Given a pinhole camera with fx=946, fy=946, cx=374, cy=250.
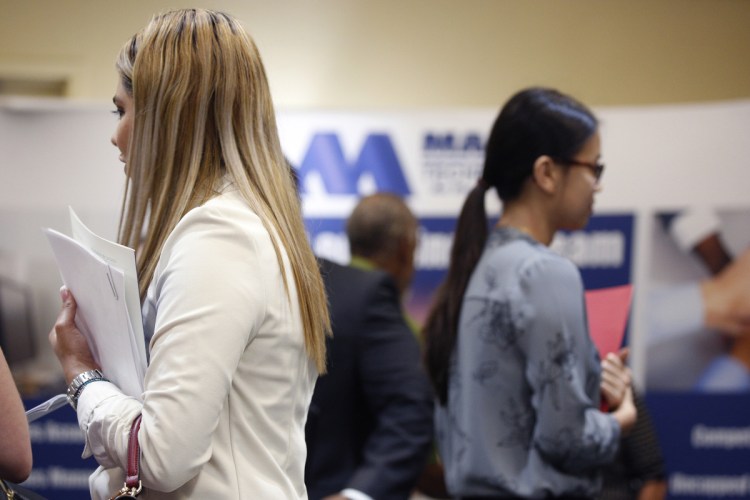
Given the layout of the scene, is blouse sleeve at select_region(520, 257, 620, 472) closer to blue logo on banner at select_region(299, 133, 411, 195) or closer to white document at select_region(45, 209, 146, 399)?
white document at select_region(45, 209, 146, 399)

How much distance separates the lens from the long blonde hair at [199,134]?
116cm

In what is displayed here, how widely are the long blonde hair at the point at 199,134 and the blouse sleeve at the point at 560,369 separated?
0.67m

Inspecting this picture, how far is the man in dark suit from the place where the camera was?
87.1 inches

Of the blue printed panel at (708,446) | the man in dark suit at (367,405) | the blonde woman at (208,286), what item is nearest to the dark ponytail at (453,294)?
the man in dark suit at (367,405)

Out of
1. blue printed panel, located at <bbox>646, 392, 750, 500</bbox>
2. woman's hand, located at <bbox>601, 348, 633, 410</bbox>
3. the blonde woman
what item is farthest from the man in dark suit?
blue printed panel, located at <bbox>646, 392, 750, 500</bbox>

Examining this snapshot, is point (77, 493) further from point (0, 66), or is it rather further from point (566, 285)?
point (566, 285)

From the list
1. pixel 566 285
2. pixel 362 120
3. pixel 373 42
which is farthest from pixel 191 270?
pixel 373 42

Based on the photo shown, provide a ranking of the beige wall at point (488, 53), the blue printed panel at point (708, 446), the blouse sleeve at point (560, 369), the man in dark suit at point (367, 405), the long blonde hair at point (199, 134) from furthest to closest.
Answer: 1. the beige wall at point (488, 53)
2. the blue printed panel at point (708, 446)
3. the man in dark suit at point (367, 405)
4. the blouse sleeve at point (560, 369)
5. the long blonde hair at point (199, 134)

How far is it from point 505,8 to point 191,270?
12.7 feet

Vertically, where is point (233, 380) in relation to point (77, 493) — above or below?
above

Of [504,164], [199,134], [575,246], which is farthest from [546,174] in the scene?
[575,246]

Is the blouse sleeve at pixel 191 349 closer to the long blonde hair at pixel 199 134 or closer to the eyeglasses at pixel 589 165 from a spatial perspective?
the long blonde hair at pixel 199 134

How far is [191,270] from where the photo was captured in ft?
3.49

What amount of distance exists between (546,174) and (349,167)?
6.95ft
